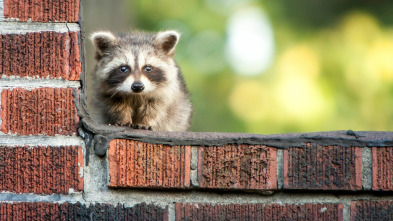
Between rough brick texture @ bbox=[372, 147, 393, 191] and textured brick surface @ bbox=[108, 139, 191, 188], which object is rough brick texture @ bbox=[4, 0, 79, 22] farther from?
rough brick texture @ bbox=[372, 147, 393, 191]

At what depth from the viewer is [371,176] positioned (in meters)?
2.13

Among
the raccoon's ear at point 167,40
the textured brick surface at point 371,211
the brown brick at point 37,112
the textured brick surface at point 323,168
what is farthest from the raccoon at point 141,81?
the textured brick surface at point 371,211

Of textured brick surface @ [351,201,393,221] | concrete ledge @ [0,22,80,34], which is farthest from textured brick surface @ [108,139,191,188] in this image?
textured brick surface @ [351,201,393,221]

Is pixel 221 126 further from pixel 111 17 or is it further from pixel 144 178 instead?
pixel 144 178

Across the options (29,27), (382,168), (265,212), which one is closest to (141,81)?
(29,27)

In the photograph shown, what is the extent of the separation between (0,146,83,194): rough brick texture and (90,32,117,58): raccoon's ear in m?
2.23

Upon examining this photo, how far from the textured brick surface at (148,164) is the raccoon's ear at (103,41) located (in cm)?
223

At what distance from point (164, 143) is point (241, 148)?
0.26 m

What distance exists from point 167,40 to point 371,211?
2.65 meters

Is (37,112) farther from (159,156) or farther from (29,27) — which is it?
(159,156)

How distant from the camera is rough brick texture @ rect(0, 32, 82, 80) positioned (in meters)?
2.12

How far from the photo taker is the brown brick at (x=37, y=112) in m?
2.11

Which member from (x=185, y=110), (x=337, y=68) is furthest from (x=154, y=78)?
(x=337, y=68)

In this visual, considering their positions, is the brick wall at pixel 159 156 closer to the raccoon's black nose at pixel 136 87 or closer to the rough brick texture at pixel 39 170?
the rough brick texture at pixel 39 170
